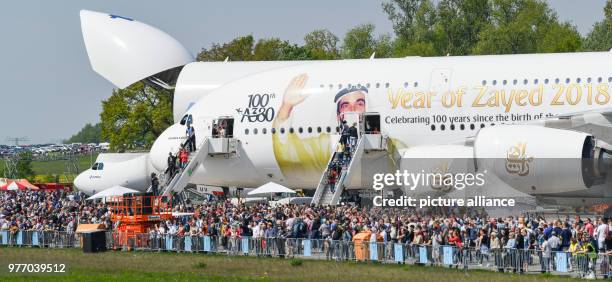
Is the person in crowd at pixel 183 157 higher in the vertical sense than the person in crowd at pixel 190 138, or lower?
lower

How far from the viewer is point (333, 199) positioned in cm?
4269

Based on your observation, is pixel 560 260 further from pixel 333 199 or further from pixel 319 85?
pixel 319 85

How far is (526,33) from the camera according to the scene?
101938mm

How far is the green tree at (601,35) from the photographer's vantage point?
102 m

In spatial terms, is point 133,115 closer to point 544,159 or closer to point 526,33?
point 526,33

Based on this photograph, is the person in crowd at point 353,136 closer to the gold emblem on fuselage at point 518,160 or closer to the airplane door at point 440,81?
the airplane door at point 440,81

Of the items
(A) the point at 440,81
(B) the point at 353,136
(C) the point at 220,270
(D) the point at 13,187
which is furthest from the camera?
(D) the point at 13,187

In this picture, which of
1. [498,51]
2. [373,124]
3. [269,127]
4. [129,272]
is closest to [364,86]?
[373,124]

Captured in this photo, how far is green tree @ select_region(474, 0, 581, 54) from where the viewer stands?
101 metres

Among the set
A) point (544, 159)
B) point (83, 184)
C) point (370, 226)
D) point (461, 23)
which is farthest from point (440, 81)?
point (461, 23)

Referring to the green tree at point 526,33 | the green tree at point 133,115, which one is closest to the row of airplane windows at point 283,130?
the green tree at point 133,115

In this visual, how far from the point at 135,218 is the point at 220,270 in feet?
30.7

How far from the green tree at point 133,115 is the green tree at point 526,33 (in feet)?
90.9

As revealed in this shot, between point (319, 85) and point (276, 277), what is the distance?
1460cm
